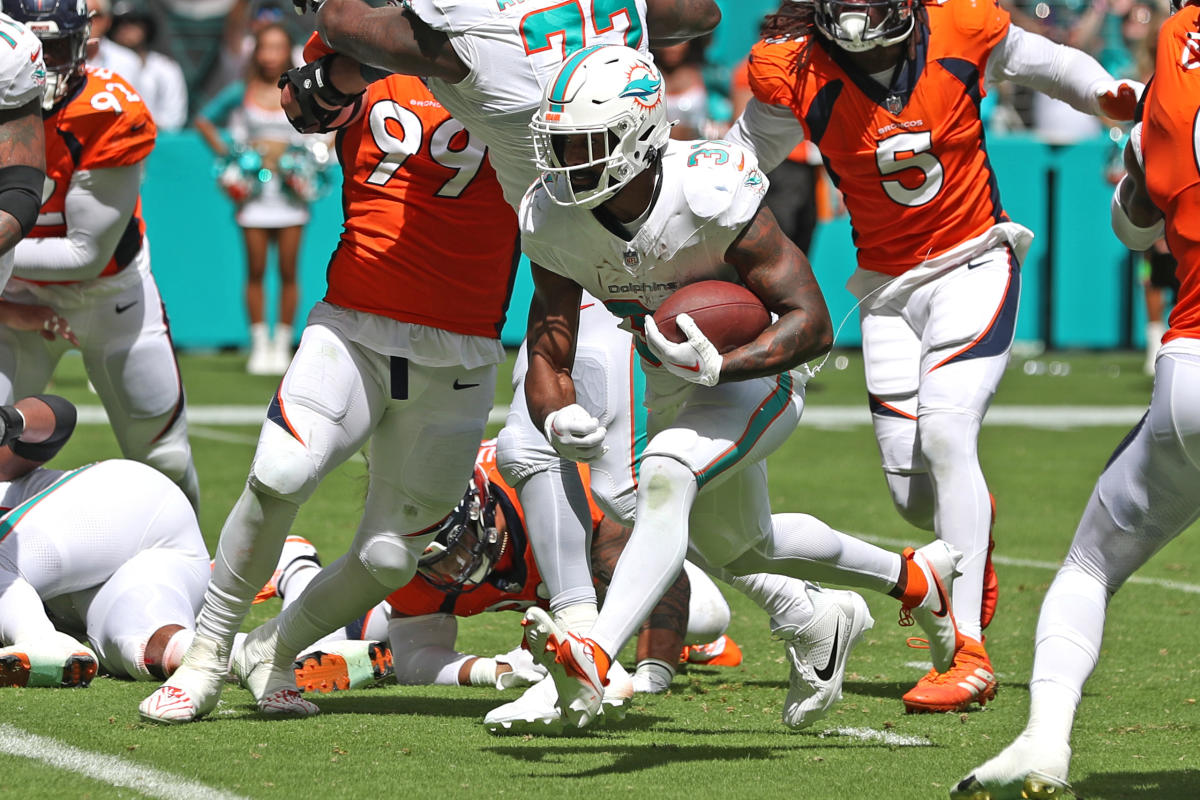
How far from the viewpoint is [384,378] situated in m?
4.53

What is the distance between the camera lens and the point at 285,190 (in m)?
13.1

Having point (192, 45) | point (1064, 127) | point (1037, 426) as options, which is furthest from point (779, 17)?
point (192, 45)

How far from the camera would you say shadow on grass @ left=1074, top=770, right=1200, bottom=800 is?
3.63 m

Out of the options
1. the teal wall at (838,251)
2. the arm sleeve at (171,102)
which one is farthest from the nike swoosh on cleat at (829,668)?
the arm sleeve at (171,102)

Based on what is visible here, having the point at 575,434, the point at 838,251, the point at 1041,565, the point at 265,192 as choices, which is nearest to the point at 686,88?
the point at 265,192

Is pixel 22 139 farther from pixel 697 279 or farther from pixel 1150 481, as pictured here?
pixel 1150 481

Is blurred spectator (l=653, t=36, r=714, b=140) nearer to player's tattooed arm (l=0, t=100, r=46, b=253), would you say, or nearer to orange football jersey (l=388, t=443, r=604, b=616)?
orange football jersey (l=388, t=443, r=604, b=616)

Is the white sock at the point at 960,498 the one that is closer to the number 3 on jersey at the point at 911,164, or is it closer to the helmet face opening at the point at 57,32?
the number 3 on jersey at the point at 911,164

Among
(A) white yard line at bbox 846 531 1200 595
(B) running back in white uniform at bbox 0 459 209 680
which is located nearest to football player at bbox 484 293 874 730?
(B) running back in white uniform at bbox 0 459 209 680

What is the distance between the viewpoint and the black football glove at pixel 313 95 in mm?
4352

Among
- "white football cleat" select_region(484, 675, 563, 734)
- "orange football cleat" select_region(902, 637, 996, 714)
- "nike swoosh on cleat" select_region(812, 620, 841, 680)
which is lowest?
"orange football cleat" select_region(902, 637, 996, 714)

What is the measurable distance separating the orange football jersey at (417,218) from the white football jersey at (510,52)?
0.15 meters

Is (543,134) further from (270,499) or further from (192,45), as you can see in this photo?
(192,45)

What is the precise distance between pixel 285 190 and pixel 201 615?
8.99 metres
